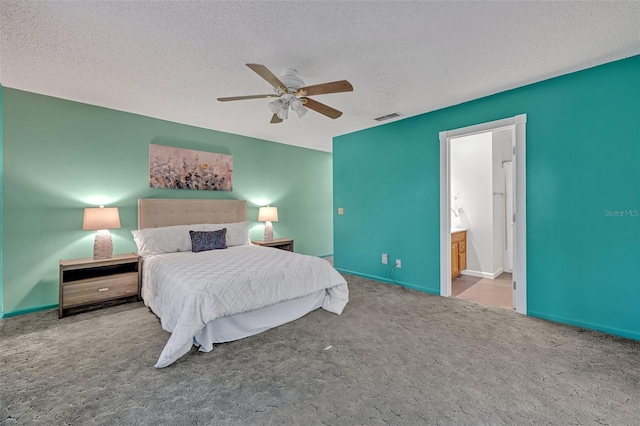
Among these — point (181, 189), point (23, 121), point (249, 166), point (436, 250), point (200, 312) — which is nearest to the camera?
point (200, 312)

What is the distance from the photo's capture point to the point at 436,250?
3762 mm

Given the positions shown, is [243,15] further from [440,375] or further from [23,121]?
[23,121]

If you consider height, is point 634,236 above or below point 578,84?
below

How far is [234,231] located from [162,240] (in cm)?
104

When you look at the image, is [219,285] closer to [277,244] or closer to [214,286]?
[214,286]

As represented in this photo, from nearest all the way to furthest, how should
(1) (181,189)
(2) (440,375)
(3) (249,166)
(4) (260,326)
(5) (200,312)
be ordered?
(2) (440,375) → (5) (200,312) → (4) (260,326) → (1) (181,189) → (3) (249,166)

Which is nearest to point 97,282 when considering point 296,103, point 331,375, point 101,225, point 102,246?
point 102,246

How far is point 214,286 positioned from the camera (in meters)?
2.33

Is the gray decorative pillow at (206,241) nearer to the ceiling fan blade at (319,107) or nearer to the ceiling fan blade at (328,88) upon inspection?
the ceiling fan blade at (319,107)

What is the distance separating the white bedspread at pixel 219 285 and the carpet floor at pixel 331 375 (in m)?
0.26

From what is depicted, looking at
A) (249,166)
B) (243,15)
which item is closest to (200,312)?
(243,15)

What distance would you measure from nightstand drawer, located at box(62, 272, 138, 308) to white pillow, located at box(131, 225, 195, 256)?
1.21ft

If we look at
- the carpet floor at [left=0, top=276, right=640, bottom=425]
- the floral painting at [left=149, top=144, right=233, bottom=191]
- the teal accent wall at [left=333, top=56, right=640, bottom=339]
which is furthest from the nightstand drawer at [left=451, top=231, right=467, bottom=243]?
the floral painting at [left=149, top=144, right=233, bottom=191]

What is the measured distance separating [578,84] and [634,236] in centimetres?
154
